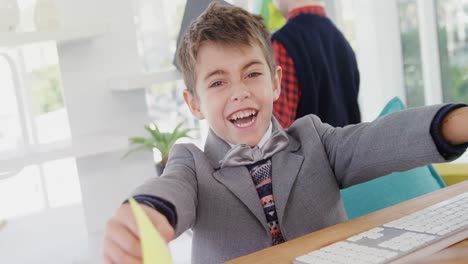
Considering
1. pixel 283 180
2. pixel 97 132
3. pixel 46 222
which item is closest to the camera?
pixel 283 180

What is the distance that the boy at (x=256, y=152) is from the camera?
1.03 m

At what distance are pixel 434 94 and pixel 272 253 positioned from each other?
3470mm

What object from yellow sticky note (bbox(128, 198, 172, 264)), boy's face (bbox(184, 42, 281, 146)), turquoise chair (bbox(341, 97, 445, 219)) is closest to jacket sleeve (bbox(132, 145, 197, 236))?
boy's face (bbox(184, 42, 281, 146))

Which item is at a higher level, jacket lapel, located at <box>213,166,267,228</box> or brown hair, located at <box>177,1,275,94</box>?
brown hair, located at <box>177,1,275,94</box>

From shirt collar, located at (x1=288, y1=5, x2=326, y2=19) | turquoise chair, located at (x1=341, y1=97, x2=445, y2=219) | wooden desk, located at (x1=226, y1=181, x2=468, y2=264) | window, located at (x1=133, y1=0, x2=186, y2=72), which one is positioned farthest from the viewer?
window, located at (x1=133, y1=0, x2=186, y2=72)

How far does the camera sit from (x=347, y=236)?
2.93ft

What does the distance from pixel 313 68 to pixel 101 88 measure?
1.36 meters

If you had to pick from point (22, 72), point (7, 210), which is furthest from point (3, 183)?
point (22, 72)

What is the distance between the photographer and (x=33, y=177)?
13.8ft

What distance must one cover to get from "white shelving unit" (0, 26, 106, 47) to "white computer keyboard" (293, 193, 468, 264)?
6.91ft

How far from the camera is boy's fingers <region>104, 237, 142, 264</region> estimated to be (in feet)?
2.25

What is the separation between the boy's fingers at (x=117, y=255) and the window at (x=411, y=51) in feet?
12.1

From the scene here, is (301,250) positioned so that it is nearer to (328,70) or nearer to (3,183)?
(328,70)

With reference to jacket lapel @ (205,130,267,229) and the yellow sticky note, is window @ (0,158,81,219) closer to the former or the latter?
jacket lapel @ (205,130,267,229)
